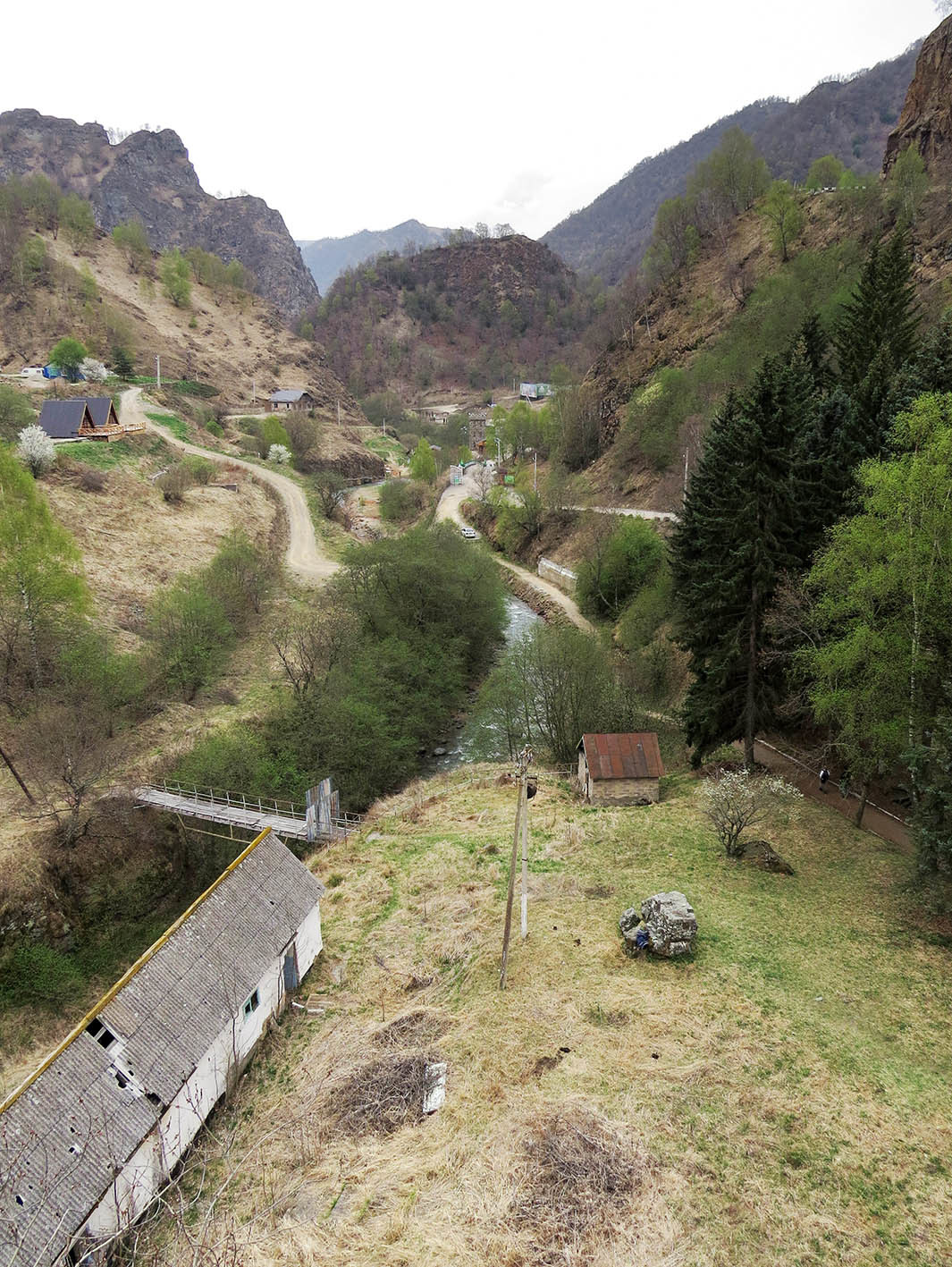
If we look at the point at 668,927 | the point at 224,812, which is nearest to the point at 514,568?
the point at 224,812

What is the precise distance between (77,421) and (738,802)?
2171 inches

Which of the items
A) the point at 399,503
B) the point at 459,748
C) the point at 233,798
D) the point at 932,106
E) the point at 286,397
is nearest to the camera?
the point at 233,798

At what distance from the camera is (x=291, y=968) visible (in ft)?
57.0

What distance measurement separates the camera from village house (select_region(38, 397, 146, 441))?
52219mm

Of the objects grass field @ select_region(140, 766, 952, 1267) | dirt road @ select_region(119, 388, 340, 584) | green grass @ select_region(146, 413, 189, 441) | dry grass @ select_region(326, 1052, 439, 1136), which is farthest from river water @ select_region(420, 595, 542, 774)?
green grass @ select_region(146, 413, 189, 441)

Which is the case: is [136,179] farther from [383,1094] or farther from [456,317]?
[383,1094]

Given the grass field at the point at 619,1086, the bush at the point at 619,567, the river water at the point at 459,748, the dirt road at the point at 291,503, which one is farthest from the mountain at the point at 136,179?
the grass field at the point at 619,1086

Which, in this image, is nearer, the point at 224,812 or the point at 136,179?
the point at 224,812

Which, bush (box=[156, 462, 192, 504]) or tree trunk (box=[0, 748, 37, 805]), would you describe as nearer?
tree trunk (box=[0, 748, 37, 805])

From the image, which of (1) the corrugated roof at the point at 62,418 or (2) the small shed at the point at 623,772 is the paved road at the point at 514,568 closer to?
(2) the small shed at the point at 623,772

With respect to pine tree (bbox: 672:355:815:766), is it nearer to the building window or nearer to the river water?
the river water

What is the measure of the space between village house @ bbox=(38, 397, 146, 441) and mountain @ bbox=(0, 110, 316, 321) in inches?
5498

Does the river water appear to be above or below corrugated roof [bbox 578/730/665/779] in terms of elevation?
below

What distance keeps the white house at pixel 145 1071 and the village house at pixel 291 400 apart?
85.5 m
